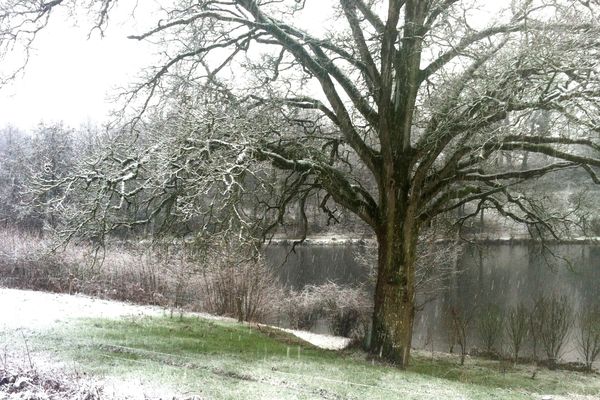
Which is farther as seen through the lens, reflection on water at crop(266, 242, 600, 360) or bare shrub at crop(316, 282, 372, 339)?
reflection on water at crop(266, 242, 600, 360)

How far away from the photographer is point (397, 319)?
11.2 meters

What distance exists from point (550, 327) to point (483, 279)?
13.0 meters

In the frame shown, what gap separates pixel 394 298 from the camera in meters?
11.2

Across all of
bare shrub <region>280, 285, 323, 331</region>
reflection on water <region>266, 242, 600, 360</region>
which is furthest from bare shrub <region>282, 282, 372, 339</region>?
reflection on water <region>266, 242, 600, 360</region>

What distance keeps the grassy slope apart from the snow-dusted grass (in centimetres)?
1

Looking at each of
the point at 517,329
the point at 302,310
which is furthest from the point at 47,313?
the point at 517,329

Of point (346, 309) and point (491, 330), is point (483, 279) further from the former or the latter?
point (491, 330)

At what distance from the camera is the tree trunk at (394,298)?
11.2m

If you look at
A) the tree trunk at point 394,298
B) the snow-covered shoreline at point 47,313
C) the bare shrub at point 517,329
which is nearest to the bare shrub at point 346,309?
the snow-covered shoreline at point 47,313

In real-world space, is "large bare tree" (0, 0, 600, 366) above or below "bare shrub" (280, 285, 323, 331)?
above

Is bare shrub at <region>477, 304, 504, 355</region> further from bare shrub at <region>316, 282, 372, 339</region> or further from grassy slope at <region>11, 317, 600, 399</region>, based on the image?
bare shrub at <region>316, 282, 372, 339</region>

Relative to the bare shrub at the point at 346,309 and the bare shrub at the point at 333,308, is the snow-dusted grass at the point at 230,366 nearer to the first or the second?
the bare shrub at the point at 346,309

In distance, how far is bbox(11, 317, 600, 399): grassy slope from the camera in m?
6.98

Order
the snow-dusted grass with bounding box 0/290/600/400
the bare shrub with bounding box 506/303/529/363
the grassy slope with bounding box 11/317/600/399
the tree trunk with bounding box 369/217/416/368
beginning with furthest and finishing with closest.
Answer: the bare shrub with bounding box 506/303/529/363
the tree trunk with bounding box 369/217/416/368
the grassy slope with bounding box 11/317/600/399
the snow-dusted grass with bounding box 0/290/600/400
